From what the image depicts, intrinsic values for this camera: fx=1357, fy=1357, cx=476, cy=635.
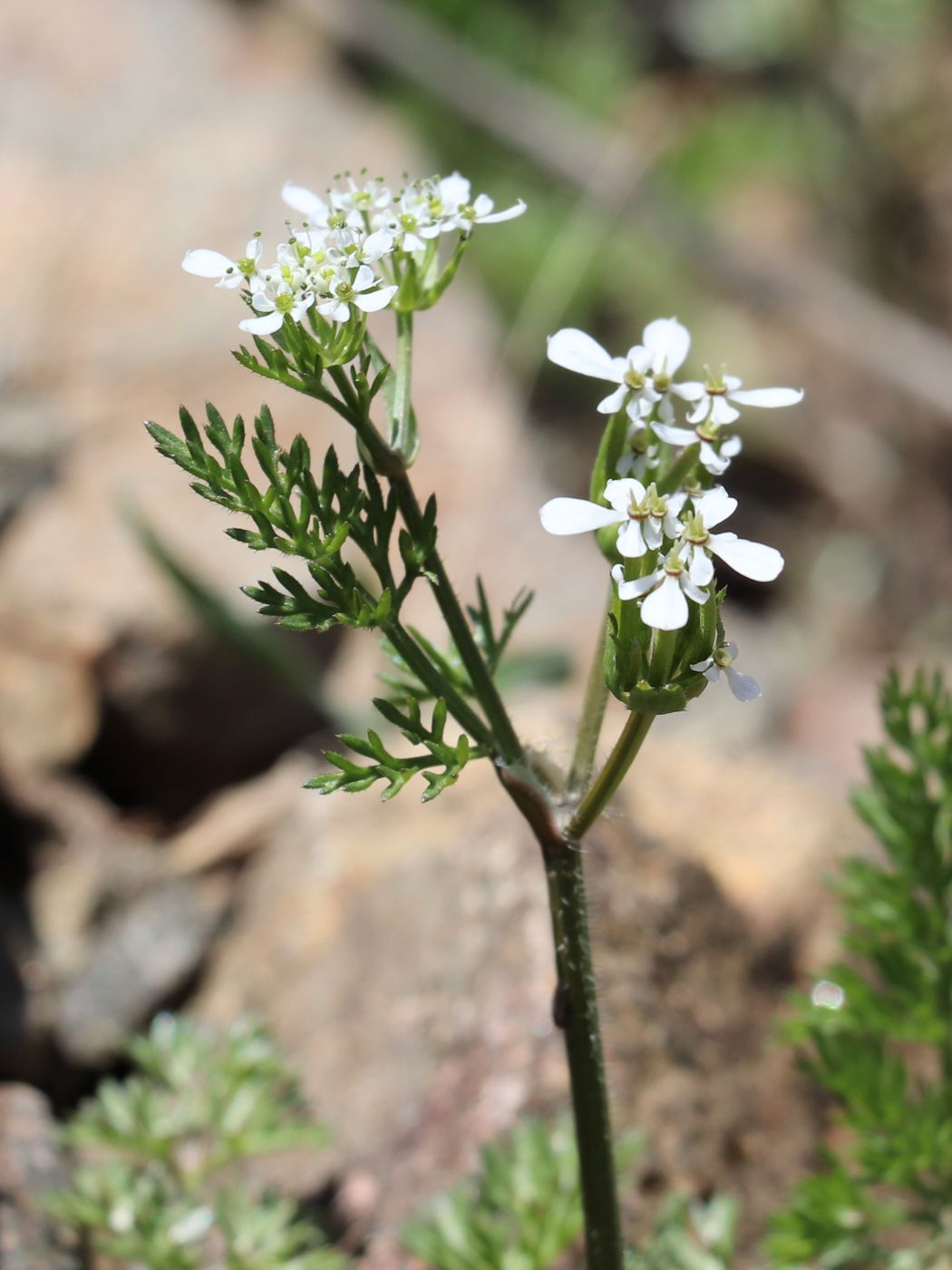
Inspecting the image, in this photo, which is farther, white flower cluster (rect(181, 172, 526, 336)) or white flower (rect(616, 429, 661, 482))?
white flower (rect(616, 429, 661, 482))

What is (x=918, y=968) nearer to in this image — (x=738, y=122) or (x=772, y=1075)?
(x=772, y=1075)

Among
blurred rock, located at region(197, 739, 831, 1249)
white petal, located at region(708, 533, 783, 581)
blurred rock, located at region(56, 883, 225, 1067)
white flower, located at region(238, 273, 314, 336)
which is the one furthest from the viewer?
blurred rock, located at region(56, 883, 225, 1067)

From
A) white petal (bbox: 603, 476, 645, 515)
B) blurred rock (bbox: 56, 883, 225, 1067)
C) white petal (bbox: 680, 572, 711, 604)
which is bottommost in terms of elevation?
blurred rock (bbox: 56, 883, 225, 1067)

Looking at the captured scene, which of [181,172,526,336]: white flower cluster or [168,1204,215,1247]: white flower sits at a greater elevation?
[181,172,526,336]: white flower cluster

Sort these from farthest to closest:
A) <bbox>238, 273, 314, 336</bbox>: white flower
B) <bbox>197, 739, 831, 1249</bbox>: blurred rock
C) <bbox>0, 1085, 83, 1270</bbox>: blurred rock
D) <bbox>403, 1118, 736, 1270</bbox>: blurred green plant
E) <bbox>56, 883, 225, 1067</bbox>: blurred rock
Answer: <bbox>56, 883, 225, 1067</bbox>: blurred rock → <bbox>197, 739, 831, 1249</bbox>: blurred rock → <bbox>0, 1085, 83, 1270</bbox>: blurred rock → <bbox>403, 1118, 736, 1270</bbox>: blurred green plant → <bbox>238, 273, 314, 336</bbox>: white flower

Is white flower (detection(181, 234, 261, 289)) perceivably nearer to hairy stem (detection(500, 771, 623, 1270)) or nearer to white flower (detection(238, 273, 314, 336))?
white flower (detection(238, 273, 314, 336))

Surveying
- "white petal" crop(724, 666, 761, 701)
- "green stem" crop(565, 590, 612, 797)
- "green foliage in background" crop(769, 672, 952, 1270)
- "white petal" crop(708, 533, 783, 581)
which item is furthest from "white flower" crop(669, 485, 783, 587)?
"green foliage in background" crop(769, 672, 952, 1270)
